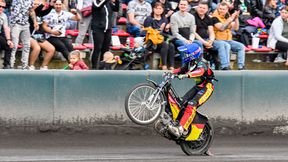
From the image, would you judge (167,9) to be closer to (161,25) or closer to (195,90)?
(161,25)

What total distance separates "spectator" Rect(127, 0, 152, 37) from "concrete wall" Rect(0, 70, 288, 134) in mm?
3039

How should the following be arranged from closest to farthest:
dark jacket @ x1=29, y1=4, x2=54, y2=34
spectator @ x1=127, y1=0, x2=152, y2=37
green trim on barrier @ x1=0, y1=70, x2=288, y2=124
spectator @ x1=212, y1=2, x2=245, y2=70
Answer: green trim on barrier @ x1=0, y1=70, x2=288, y2=124 < dark jacket @ x1=29, y1=4, x2=54, y2=34 < spectator @ x1=212, y1=2, x2=245, y2=70 < spectator @ x1=127, y1=0, x2=152, y2=37

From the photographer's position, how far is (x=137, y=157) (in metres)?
10.9

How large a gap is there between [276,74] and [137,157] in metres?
4.35

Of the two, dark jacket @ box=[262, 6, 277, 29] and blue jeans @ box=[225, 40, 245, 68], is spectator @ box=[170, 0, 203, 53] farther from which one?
dark jacket @ box=[262, 6, 277, 29]

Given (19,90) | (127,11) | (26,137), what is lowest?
(26,137)

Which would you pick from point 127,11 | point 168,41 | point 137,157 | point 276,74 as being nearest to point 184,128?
point 137,157

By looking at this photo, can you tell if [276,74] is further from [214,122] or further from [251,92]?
[214,122]

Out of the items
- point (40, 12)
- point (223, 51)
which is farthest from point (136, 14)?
point (40, 12)

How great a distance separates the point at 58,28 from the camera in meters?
15.4

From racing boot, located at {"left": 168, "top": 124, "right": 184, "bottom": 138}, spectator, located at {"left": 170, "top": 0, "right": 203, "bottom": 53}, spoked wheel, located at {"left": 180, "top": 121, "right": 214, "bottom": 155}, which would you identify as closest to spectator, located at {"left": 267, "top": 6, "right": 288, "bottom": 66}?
spectator, located at {"left": 170, "top": 0, "right": 203, "bottom": 53}

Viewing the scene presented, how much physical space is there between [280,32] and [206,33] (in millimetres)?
1946

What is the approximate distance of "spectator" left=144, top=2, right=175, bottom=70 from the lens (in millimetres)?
15594

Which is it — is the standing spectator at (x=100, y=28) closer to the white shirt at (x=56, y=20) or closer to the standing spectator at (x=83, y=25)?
the standing spectator at (x=83, y=25)
